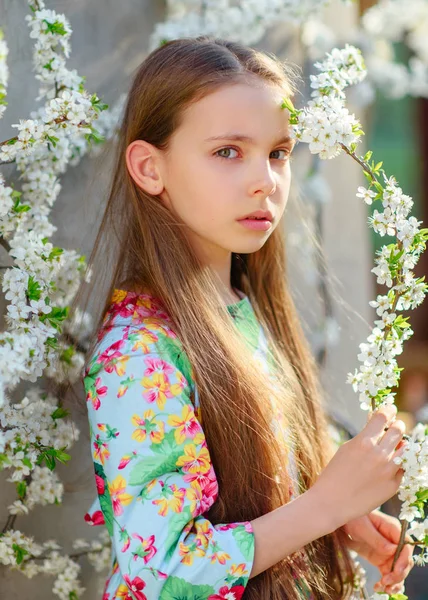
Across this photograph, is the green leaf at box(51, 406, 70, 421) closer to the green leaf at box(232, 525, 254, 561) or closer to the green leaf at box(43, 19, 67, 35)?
the green leaf at box(232, 525, 254, 561)

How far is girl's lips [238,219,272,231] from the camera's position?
64.2 inches

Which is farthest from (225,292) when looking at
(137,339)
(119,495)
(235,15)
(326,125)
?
(235,15)

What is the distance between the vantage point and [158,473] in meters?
1.42

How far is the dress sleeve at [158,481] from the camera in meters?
1.38

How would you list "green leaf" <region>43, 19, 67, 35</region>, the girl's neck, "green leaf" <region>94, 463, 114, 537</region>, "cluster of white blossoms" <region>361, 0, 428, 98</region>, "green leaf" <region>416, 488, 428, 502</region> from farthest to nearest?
"cluster of white blossoms" <region>361, 0, 428, 98</region>
"green leaf" <region>43, 19, 67, 35</region>
the girl's neck
"green leaf" <region>94, 463, 114, 537</region>
"green leaf" <region>416, 488, 428, 502</region>

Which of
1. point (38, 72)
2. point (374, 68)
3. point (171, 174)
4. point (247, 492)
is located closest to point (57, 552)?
point (247, 492)

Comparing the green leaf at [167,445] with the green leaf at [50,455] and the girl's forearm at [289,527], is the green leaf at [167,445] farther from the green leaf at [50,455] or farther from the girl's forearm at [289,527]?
the green leaf at [50,455]

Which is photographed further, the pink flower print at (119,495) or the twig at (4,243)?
the twig at (4,243)

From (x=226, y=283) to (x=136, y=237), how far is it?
0.23 metres

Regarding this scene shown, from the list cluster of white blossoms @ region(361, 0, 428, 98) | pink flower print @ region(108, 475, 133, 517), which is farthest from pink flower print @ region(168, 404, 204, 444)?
cluster of white blossoms @ region(361, 0, 428, 98)

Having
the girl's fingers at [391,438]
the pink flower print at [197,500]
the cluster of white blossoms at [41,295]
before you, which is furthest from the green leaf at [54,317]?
the girl's fingers at [391,438]

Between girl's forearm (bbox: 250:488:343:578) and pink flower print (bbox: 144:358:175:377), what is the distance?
0.30 m

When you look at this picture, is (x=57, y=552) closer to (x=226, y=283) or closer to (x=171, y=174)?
(x=226, y=283)

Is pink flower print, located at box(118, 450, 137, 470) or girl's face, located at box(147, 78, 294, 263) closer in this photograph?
pink flower print, located at box(118, 450, 137, 470)
